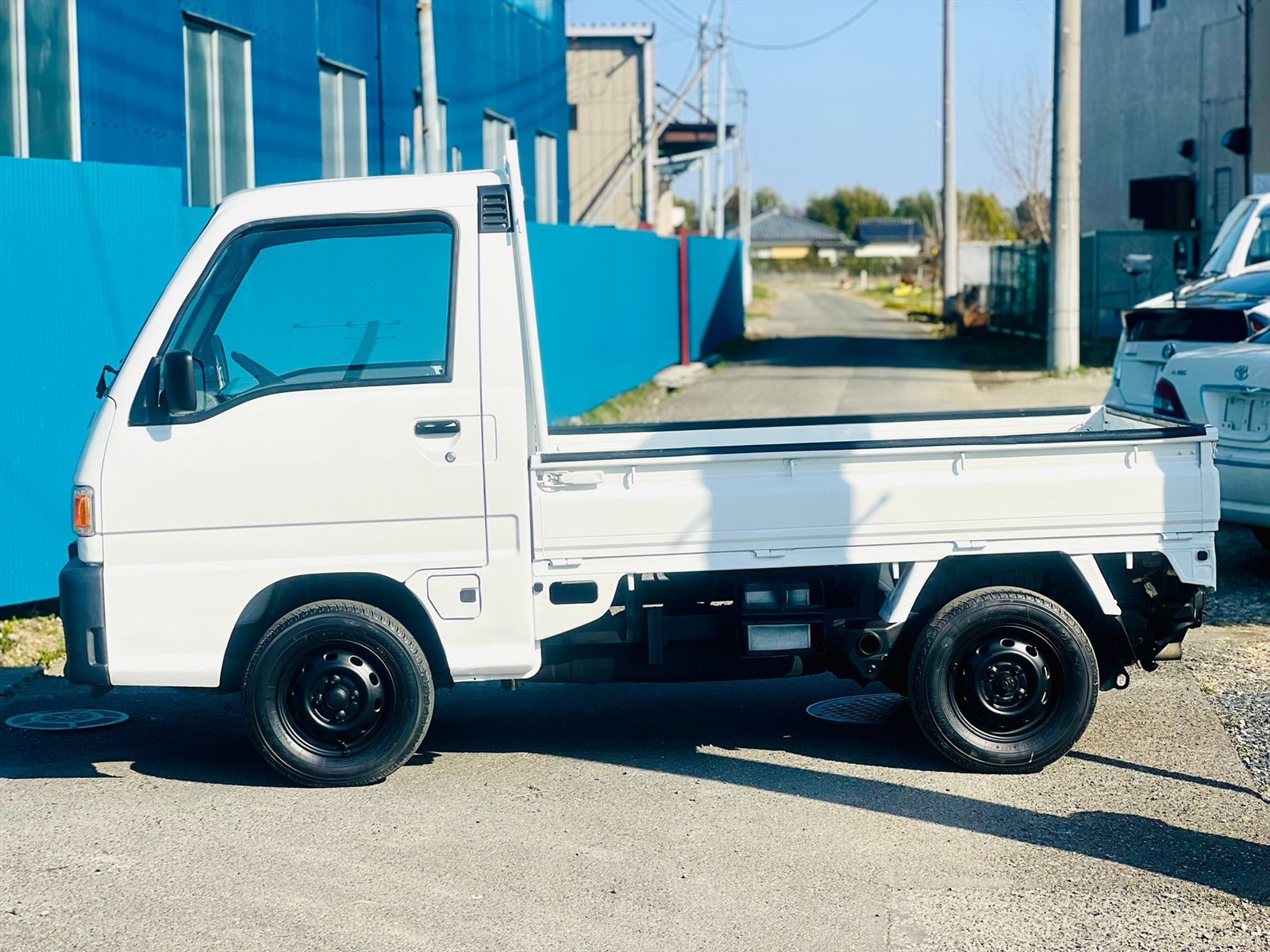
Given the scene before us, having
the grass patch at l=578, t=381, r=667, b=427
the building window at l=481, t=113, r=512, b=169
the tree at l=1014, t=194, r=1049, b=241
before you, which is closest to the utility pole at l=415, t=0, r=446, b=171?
the grass patch at l=578, t=381, r=667, b=427

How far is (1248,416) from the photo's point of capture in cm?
894

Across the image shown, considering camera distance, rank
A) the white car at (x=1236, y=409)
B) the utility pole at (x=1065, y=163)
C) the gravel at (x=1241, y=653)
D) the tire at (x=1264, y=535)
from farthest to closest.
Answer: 1. the utility pole at (x=1065, y=163)
2. the tire at (x=1264, y=535)
3. the white car at (x=1236, y=409)
4. the gravel at (x=1241, y=653)

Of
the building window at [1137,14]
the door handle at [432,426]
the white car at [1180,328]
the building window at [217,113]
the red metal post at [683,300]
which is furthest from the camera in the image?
the building window at [1137,14]

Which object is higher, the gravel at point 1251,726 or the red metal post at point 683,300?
the red metal post at point 683,300

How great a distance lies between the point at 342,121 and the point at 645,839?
15.1 metres

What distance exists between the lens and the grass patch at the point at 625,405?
750 inches

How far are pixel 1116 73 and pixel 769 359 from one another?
11.6 metres

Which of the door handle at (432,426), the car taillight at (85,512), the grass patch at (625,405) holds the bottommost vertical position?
the grass patch at (625,405)

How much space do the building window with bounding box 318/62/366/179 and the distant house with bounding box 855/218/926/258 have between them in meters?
114

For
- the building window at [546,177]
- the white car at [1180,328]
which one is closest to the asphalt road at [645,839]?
the white car at [1180,328]

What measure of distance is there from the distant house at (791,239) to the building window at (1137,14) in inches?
4065

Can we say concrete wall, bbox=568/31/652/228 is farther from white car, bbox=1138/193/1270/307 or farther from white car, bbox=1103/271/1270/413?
white car, bbox=1103/271/1270/413

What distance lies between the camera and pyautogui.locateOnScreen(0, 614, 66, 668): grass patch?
8461 mm

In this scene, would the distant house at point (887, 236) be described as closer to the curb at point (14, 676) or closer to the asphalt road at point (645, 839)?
the curb at point (14, 676)
